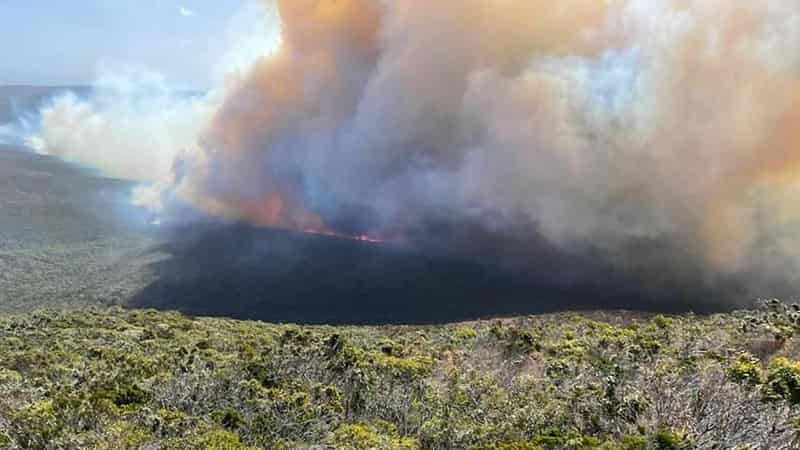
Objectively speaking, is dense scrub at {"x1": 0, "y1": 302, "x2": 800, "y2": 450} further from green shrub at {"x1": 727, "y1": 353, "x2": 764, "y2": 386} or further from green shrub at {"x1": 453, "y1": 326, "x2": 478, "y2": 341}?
green shrub at {"x1": 453, "y1": 326, "x2": 478, "y2": 341}

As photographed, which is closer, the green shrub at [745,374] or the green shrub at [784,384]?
the green shrub at [784,384]

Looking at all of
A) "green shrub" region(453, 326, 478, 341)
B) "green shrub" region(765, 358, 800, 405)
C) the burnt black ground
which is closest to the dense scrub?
"green shrub" region(765, 358, 800, 405)

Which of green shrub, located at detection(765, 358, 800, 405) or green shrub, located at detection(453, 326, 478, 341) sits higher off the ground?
green shrub, located at detection(453, 326, 478, 341)

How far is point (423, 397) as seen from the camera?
15.5 meters

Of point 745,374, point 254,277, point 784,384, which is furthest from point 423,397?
point 254,277

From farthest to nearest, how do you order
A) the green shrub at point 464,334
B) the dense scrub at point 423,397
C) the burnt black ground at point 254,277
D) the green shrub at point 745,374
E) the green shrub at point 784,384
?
the burnt black ground at point 254,277 < the green shrub at point 464,334 < the green shrub at point 745,374 < the green shrub at point 784,384 < the dense scrub at point 423,397

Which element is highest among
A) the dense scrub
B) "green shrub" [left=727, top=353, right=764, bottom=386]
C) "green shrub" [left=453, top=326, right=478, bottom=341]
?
"green shrub" [left=453, top=326, right=478, bottom=341]

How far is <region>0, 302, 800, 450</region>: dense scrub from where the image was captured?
11.1m

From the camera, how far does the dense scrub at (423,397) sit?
11.1 metres

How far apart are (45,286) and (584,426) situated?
150ft

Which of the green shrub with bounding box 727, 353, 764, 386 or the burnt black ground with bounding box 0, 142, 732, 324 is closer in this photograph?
the green shrub with bounding box 727, 353, 764, 386

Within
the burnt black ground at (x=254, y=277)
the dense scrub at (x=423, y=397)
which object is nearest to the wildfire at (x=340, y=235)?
the burnt black ground at (x=254, y=277)

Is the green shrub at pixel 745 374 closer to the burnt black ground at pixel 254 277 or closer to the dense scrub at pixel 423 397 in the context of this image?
the dense scrub at pixel 423 397

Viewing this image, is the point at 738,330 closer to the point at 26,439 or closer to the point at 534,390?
the point at 534,390
